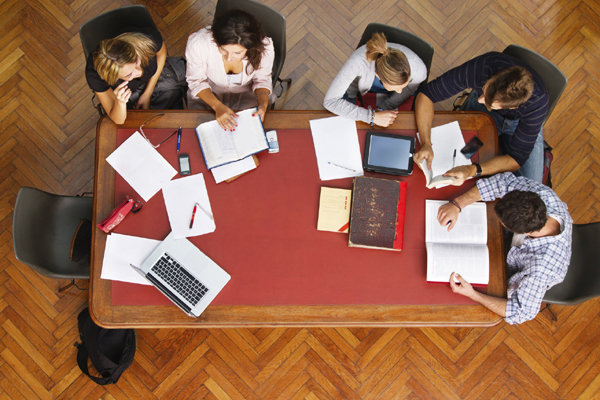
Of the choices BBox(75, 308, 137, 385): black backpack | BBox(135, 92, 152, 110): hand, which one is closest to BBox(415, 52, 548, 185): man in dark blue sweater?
BBox(135, 92, 152, 110): hand

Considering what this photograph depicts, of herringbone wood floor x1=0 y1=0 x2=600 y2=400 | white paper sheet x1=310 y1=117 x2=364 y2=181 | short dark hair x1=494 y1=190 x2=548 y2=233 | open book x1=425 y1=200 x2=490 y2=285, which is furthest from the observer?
herringbone wood floor x1=0 y1=0 x2=600 y2=400

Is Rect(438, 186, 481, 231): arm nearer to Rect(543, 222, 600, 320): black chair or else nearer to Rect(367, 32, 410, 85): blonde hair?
Rect(367, 32, 410, 85): blonde hair

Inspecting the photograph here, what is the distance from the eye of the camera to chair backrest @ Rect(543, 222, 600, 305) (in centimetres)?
188

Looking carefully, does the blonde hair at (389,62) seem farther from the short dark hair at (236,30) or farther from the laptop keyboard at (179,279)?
the laptop keyboard at (179,279)

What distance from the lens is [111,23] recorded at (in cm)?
194

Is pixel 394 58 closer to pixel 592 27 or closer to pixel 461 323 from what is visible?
pixel 461 323

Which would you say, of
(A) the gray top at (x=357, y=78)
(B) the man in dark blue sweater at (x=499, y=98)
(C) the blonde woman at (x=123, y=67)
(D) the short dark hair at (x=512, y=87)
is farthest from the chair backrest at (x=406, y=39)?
(C) the blonde woman at (x=123, y=67)

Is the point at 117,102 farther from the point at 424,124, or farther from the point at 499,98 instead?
the point at 499,98

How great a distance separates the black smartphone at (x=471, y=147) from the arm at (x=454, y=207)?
17 cm

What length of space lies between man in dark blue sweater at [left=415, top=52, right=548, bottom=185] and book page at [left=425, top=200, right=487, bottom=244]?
0.53ft

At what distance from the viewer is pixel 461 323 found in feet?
5.49

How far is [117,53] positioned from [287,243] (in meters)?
1.18

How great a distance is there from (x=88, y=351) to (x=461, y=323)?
2136 mm

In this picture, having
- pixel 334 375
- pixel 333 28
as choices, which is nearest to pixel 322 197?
pixel 334 375
